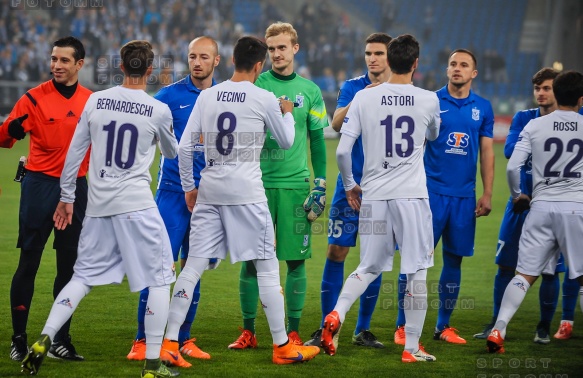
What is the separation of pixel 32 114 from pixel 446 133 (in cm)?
317

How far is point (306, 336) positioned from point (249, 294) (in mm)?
707

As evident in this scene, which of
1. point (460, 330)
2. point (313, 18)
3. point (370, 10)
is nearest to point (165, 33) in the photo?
point (313, 18)

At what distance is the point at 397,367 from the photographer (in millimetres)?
6102

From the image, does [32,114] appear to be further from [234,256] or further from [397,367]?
[397,367]

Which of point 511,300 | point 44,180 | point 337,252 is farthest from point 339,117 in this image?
point 44,180

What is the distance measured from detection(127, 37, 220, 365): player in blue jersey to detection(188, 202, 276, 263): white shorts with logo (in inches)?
15.2

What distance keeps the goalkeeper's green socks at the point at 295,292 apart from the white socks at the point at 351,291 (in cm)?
47

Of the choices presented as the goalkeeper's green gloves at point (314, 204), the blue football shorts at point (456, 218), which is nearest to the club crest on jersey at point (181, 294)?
the goalkeeper's green gloves at point (314, 204)

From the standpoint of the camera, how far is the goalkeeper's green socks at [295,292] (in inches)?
260

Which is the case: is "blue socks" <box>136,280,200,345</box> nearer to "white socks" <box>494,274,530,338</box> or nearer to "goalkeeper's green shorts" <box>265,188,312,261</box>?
"goalkeeper's green shorts" <box>265,188,312,261</box>

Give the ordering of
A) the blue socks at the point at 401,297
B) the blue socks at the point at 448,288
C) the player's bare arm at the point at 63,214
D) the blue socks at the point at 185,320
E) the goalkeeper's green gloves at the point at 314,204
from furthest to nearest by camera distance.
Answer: the blue socks at the point at 448,288 → the blue socks at the point at 401,297 → the goalkeeper's green gloves at the point at 314,204 → the blue socks at the point at 185,320 → the player's bare arm at the point at 63,214

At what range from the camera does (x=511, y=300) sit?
6562 mm

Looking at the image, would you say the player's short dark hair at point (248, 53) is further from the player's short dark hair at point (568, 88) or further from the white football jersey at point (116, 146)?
the player's short dark hair at point (568, 88)

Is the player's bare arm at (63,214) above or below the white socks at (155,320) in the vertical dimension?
above
